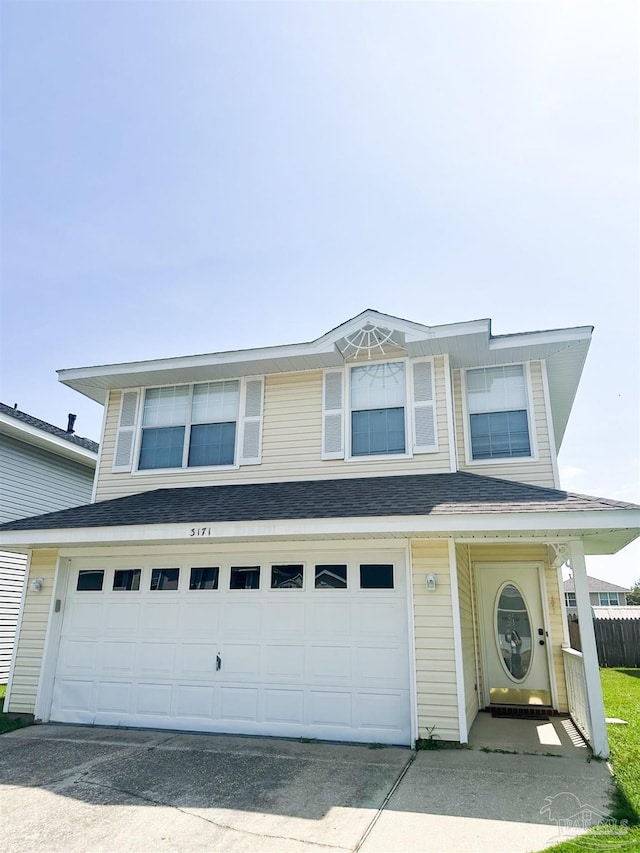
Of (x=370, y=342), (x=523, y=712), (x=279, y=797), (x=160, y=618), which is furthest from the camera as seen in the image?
(x=370, y=342)

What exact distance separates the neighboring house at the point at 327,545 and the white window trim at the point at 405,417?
0.03 metres

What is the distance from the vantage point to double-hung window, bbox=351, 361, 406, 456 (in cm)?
854

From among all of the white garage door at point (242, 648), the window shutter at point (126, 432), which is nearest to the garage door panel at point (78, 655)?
the white garage door at point (242, 648)

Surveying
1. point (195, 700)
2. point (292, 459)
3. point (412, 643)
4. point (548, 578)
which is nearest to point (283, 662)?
point (195, 700)

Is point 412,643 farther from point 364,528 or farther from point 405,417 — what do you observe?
point 405,417

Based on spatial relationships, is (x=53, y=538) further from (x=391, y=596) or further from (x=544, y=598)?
(x=544, y=598)

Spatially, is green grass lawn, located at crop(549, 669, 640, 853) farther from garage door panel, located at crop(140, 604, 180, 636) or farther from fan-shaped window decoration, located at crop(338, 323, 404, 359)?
fan-shaped window decoration, located at crop(338, 323, 404, 359)

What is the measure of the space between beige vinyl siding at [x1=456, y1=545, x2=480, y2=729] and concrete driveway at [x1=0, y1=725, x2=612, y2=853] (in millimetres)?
1601

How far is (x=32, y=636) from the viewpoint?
8234 mm

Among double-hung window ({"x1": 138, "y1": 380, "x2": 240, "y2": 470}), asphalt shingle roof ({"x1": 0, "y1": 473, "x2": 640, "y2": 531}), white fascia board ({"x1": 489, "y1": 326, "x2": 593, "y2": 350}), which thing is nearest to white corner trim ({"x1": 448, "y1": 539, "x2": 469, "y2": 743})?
asphalt shingle roof ({"x1": 0, "y1": 473, "x2": 640, "y2": 531})

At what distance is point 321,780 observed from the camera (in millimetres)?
5152

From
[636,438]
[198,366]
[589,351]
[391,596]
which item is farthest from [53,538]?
[636,438]

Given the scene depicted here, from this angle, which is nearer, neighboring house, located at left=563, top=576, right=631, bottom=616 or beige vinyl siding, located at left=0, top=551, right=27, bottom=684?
beige vinyl siding, located at left=0, top=551, right=27, bottom=684

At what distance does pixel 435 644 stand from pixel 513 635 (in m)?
3.04
